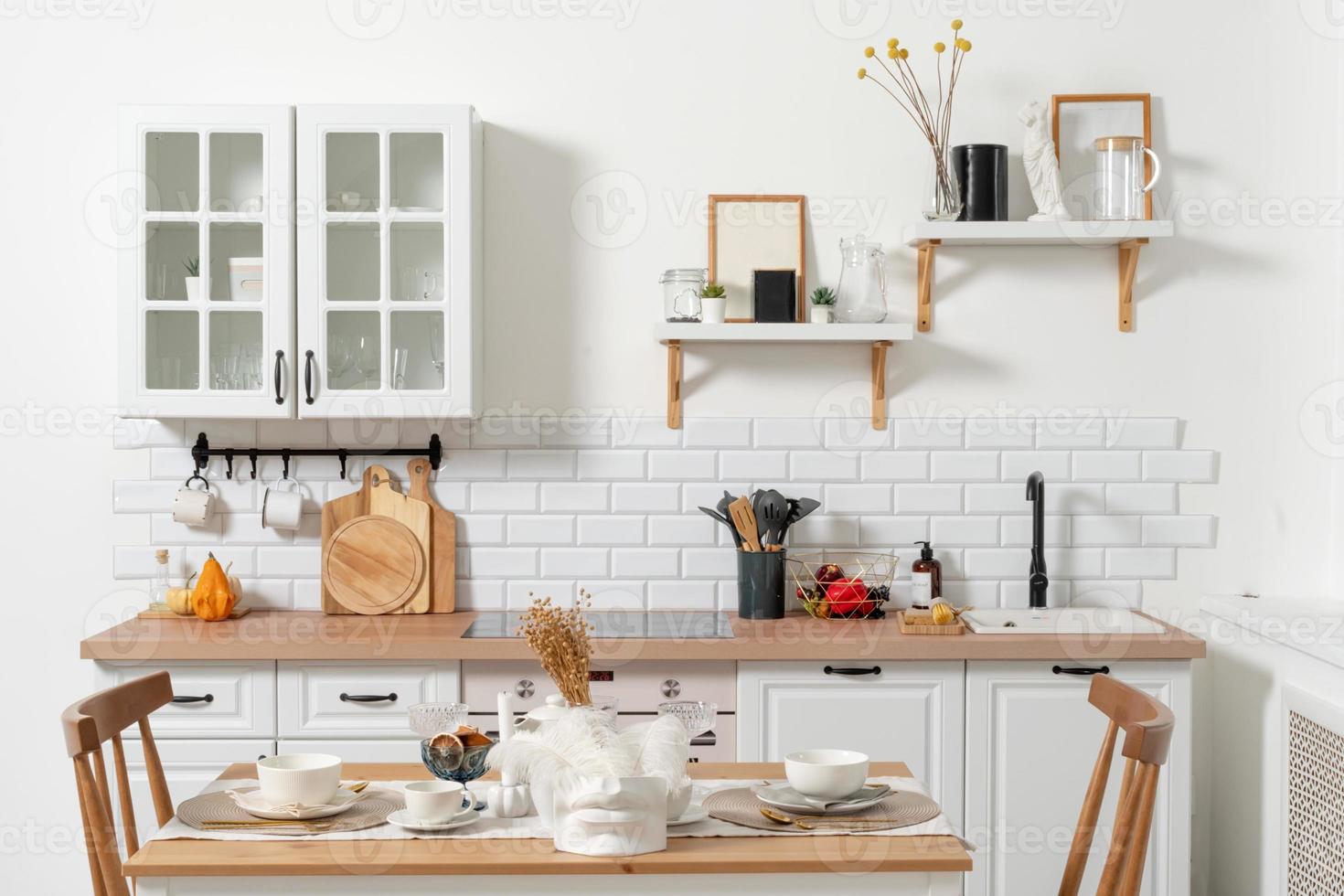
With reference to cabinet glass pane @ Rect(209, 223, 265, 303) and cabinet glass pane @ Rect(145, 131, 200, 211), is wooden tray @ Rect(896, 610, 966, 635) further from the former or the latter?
cabinet glass pane @ Rect(145, 131, 200, 211)

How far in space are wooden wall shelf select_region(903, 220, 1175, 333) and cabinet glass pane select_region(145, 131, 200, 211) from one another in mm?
1948

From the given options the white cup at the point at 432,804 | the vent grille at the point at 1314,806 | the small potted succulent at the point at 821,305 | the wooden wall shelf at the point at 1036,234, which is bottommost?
the vent grille at the point at 1314,806

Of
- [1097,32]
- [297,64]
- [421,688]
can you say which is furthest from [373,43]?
[1097,32]

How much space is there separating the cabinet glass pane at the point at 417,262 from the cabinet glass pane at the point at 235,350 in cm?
38

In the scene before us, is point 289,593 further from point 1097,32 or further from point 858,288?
point 1097,32

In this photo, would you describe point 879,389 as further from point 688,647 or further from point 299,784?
point 299,784

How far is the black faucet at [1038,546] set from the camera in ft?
11.3

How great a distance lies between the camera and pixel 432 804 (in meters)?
1.80

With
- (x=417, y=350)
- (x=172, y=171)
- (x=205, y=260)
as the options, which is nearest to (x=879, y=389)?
(x=417, y=350)

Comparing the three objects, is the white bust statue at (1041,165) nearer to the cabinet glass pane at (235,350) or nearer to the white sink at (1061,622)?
the white sink at (1061,622)

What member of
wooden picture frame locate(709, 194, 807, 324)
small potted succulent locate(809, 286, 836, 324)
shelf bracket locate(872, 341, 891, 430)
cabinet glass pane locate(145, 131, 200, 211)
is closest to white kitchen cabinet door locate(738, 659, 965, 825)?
shelf bracket locate(872, 341, 891, 430)

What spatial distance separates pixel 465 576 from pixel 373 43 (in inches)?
61.9

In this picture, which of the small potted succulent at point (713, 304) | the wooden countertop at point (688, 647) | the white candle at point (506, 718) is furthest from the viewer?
the small potted succulent at point (713, 304)

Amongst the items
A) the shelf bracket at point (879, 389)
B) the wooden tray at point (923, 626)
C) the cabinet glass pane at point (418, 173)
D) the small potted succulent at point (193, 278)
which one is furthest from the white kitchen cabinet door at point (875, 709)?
the small potted succulent at point (193, 278)
